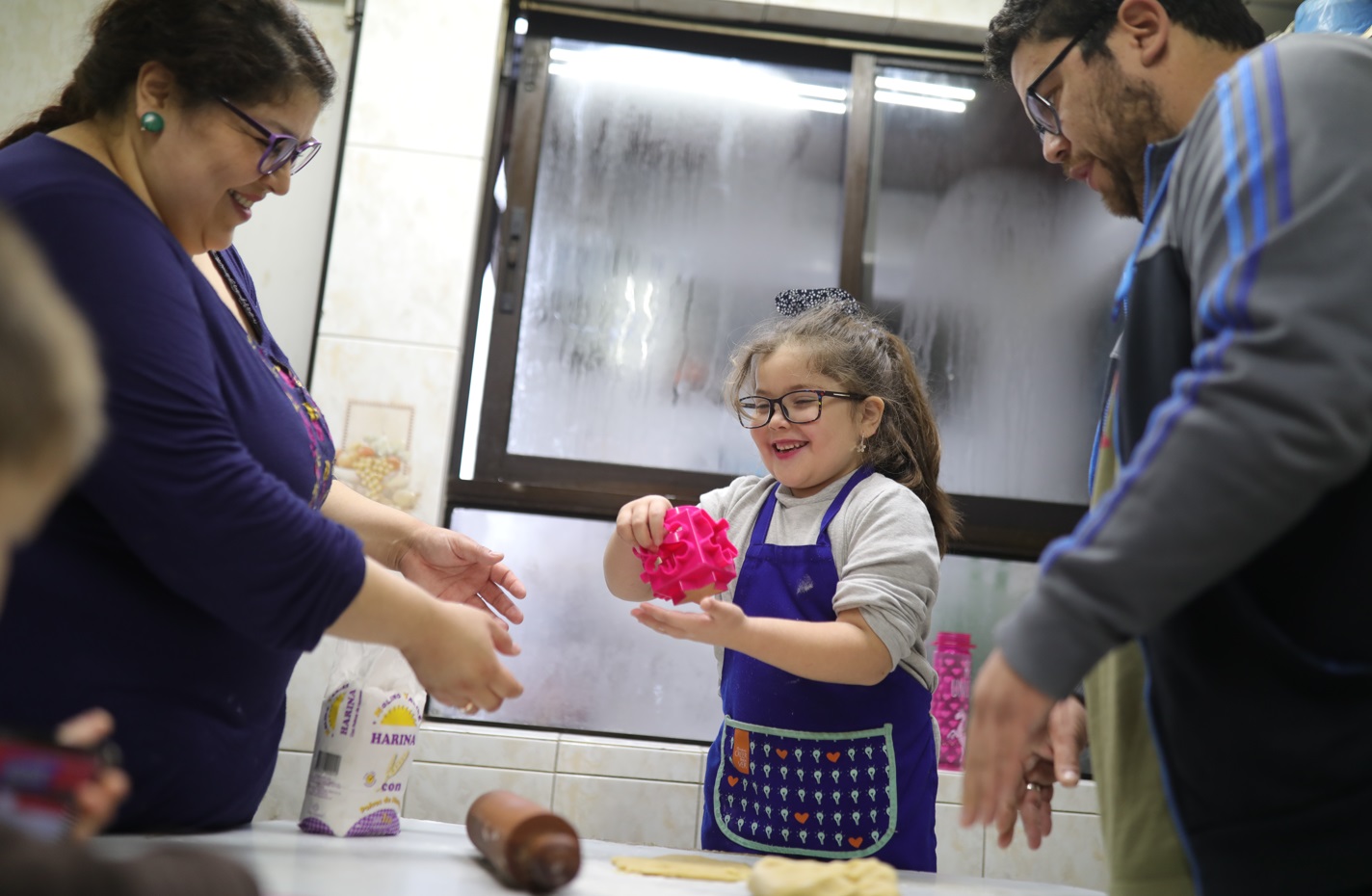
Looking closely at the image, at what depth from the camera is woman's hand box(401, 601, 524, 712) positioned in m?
0.96

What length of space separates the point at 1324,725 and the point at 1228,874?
5.5 inches

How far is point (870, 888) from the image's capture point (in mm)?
939

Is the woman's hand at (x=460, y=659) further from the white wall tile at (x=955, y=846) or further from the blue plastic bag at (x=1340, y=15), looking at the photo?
the blue plastic bag at (x=1340, y=15)

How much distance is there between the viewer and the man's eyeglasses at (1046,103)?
114cm

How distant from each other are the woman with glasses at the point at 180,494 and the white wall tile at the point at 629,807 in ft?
4.40

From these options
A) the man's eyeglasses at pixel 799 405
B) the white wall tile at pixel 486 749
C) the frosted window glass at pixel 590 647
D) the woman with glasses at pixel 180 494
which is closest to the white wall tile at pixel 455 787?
the white wall tile at pixel 486 749

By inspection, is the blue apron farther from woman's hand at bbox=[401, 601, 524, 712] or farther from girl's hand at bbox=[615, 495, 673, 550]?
woman's hand at bbox=[401, 601, 524, 712]

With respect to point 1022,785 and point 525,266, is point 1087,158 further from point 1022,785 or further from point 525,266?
point 525,266

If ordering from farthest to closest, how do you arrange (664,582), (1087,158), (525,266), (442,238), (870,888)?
(525,266) < (442,238) < (664,582) < (1087,158) < (870,888)

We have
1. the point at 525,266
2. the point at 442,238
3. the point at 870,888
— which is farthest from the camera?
the point at 525,266

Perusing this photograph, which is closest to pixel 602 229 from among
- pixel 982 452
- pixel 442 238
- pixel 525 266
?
pixel 525 266

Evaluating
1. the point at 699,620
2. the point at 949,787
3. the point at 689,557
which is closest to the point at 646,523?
the point at 689,557

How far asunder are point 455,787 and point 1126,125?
1910 mm

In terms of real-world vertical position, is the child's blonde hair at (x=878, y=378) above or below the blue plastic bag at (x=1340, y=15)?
below
